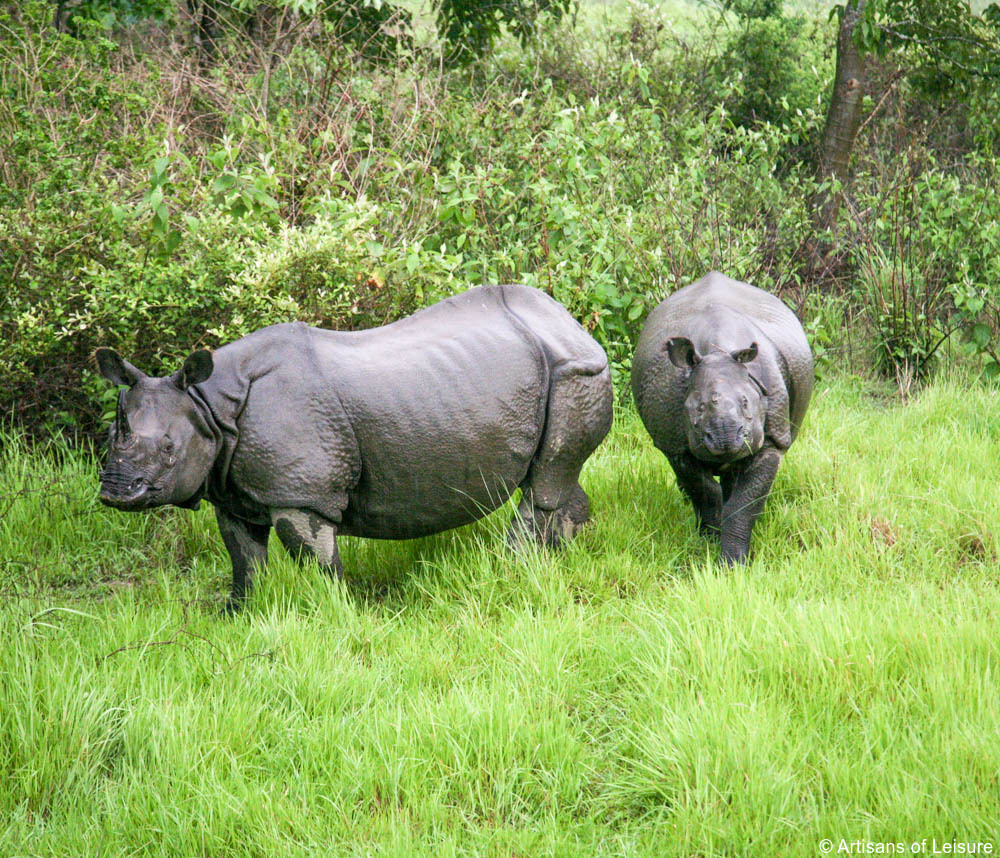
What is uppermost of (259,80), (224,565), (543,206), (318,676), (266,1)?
(266,1)

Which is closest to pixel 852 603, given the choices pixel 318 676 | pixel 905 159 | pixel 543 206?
pixel 318 676

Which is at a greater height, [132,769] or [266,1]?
[266,1]

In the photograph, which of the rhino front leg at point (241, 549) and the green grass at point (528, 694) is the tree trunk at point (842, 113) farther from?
the rhino front leg at point (241, 549)

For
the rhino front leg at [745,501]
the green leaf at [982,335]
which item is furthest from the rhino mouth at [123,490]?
the green leaf at [982,335]

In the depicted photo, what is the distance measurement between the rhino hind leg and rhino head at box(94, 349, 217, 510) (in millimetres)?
1447

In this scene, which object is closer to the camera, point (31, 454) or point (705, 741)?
point (705, 741)

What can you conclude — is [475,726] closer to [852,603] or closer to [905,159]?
[852,603]

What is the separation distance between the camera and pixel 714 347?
477 cm

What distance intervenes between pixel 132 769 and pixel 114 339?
3.22 metres

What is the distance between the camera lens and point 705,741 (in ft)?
11.1

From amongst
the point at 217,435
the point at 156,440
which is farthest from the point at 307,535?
the point at 156,440

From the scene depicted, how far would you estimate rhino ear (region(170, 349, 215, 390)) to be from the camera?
407 centimetres

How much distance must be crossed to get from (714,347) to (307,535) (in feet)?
6.38

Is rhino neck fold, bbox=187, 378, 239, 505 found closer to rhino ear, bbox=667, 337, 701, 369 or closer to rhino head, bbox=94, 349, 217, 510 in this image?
rhino head, bbox=94, 349, 217, 510
